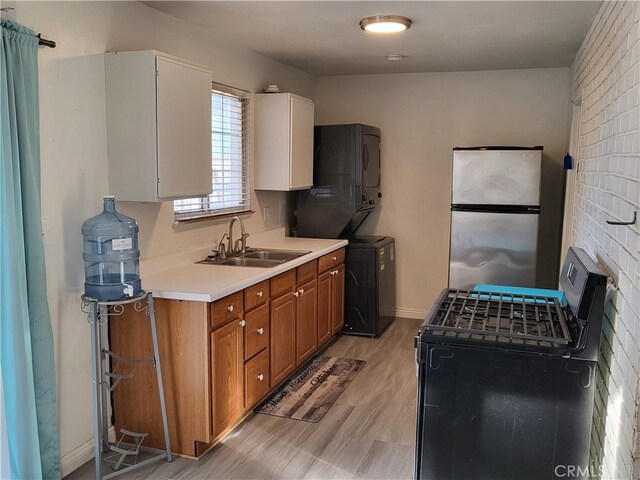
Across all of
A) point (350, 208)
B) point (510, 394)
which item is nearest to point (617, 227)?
point (510, 394)

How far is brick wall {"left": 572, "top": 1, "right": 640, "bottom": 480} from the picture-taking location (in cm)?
179

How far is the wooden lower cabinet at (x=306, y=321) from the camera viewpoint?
13.4 ft

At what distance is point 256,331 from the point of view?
3426 millimetres

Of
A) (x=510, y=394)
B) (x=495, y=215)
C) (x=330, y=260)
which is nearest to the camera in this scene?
(x=510, y=394)

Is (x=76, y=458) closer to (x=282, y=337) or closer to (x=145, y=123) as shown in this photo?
(x=282, y=337)

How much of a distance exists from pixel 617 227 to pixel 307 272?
2386mm

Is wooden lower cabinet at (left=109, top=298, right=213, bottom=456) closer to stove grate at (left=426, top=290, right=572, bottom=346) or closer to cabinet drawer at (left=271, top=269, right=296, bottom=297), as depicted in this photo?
cabinet drawer at (left=271, top=269, right=296, bottom=297)

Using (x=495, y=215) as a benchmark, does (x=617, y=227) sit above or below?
above

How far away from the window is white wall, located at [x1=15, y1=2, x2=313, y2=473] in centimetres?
71

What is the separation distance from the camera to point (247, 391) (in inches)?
131

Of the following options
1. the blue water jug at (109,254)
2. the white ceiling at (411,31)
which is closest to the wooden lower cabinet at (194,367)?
the blue water jug at (109,254)

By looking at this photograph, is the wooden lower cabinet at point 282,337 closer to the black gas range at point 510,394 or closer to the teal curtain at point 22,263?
the teal curtain at point 22,263

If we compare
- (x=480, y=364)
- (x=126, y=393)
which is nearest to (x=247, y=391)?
(x=126, y=393)

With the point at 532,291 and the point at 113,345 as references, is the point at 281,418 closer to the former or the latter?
the point at 113,345
